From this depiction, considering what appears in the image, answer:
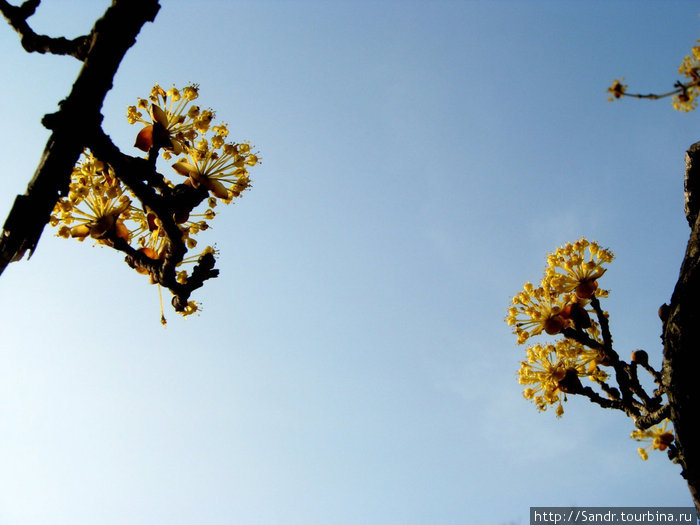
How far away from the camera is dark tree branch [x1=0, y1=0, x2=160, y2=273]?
267 cm

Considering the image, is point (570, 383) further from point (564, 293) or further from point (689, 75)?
point (689, 75)

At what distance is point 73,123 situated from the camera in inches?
110

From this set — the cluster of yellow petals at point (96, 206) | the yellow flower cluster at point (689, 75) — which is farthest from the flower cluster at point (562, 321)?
the cluster of yellow petals at point (96, 206)

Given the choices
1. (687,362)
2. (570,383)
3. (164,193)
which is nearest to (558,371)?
(570,383)

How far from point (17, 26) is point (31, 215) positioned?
1985 mm

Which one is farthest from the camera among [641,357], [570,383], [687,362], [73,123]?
[570,383]

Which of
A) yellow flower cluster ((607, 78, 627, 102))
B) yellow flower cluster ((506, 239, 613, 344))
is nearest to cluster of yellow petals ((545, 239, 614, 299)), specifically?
yellow flower cluster ((506, 239, 613, 344))

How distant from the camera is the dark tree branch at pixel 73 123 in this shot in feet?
8.75

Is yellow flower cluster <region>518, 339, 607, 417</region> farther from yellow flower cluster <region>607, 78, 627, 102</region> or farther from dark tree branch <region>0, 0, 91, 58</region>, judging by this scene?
dark tree branch <region>0, 0, 91, 58</region>

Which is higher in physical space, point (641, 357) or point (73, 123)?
point (641, 357)

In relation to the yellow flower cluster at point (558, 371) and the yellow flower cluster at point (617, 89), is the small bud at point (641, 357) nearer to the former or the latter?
the yellow flower cluster at point (558, 371)

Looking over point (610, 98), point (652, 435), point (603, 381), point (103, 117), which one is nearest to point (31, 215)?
point (103, 117)

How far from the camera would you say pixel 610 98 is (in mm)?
3439

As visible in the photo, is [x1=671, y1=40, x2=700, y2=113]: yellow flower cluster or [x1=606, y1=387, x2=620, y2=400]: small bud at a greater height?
[x1=671, y1=40, x2=700, y2=113]: yellow flower cluster
